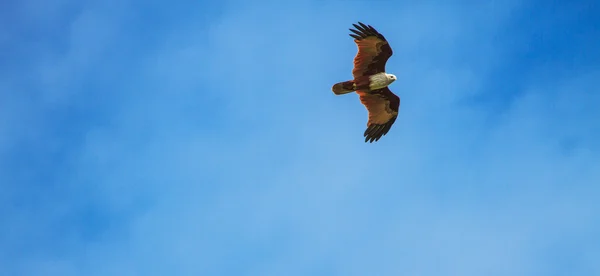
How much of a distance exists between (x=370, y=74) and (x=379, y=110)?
2.71 metres

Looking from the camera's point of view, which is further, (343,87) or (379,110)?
(379,110)

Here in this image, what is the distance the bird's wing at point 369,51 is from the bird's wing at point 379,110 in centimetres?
144

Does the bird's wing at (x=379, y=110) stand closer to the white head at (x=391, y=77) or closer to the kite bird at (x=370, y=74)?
the kite bird at (x=370, y=74)

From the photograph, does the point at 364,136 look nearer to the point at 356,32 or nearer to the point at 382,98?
the point at 382,98

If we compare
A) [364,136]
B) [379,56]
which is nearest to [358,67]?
[379,56]

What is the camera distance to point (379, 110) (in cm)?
3684

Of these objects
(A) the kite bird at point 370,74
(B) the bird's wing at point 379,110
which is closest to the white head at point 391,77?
(A) the kite bird at point 370,74

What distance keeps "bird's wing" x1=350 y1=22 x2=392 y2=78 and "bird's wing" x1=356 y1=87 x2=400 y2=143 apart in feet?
4.72

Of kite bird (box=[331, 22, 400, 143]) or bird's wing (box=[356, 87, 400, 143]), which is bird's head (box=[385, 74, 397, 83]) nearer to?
kite bird (box=[331, 22, 400, 143])

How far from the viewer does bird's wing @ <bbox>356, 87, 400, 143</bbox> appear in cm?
3612

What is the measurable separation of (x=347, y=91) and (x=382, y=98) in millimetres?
2435

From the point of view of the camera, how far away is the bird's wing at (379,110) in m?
36.1

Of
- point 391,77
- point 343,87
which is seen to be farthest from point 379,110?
point 343,87

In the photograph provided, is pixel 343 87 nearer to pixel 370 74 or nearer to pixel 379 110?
pixel 370 74
